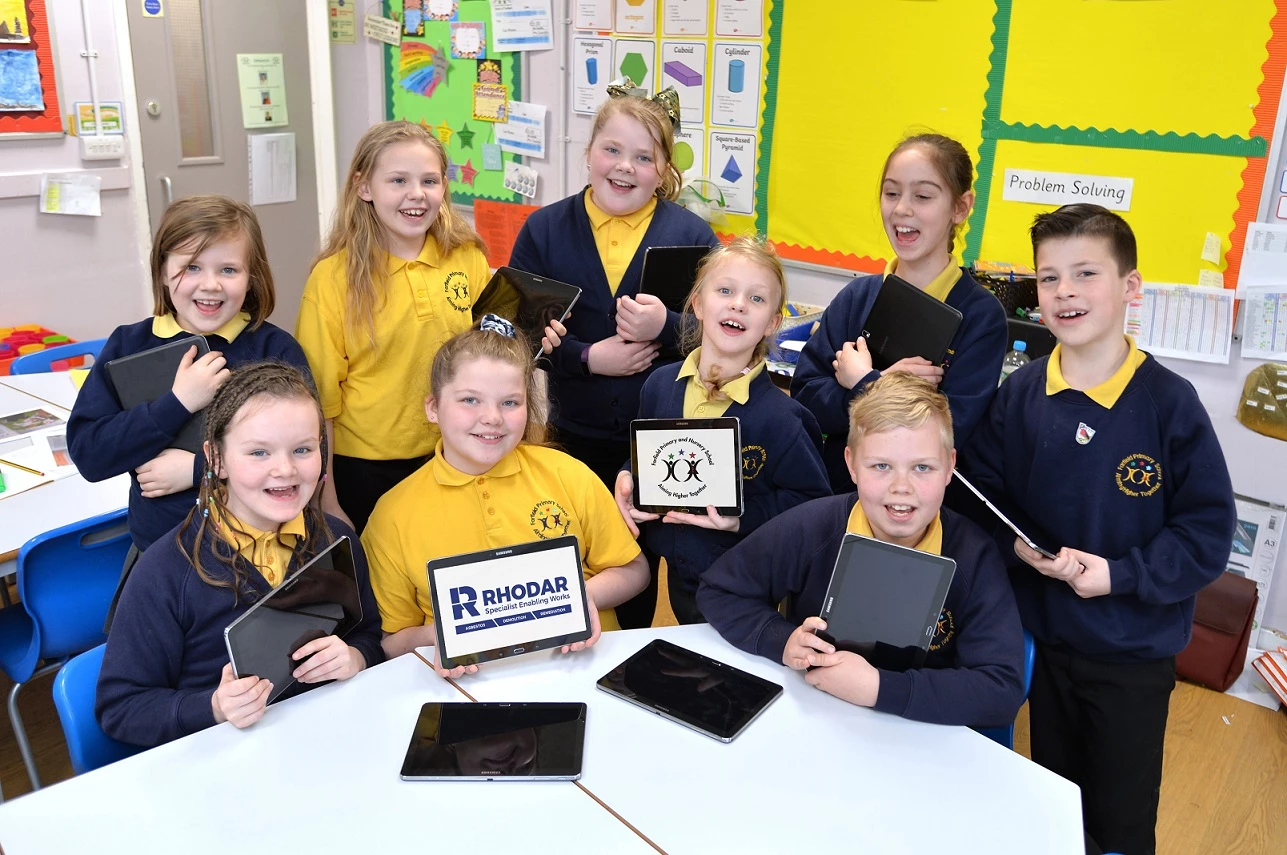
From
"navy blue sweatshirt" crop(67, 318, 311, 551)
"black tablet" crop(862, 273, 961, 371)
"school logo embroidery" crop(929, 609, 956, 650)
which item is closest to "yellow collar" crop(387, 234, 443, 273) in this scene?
"navy blue sweatshirt" crop(67, 318, 311, 551)

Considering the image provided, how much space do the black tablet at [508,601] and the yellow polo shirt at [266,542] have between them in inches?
12.0

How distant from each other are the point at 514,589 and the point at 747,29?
2.94 metres

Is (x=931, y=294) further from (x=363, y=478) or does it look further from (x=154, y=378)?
(x=154, y=378)

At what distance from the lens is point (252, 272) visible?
6.66ft

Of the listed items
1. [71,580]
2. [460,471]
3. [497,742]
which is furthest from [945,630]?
[71,580]

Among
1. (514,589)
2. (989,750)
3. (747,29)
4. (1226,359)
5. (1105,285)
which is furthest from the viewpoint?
(747,29)

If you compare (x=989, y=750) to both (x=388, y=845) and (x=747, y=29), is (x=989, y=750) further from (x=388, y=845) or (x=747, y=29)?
(x=747, y=29)

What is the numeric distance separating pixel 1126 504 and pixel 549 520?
3.45 ft

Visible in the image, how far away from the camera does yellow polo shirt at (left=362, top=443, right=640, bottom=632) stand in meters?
1.82

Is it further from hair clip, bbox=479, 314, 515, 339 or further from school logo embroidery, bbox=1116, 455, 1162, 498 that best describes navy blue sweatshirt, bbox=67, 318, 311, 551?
school logo embroidery, bbox=1116, 455, 1162, 498

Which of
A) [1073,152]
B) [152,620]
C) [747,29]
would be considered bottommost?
[152,620]

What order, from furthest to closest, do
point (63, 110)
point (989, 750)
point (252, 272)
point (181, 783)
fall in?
point (63, 110) < point (252, 272) < point (989, 750) < point (181, 783)

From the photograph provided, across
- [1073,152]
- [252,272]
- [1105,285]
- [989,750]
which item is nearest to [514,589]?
[989,750]

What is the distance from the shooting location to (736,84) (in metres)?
3.90
